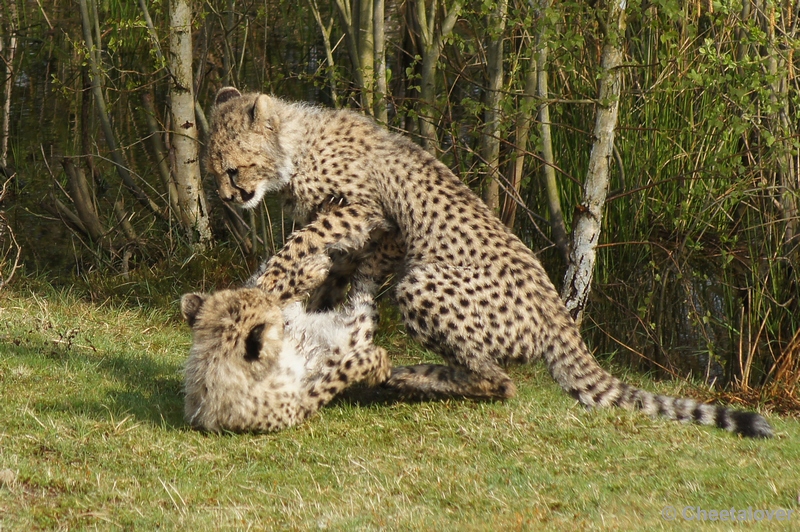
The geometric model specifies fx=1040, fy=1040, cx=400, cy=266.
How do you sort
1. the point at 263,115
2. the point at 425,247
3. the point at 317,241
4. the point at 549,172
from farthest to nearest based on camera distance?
the point at 549,172 → the point at 263,115 → the point at 317,241 → the point at 425,247

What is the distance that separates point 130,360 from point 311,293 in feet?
3.22

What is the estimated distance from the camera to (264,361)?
14.0 feet

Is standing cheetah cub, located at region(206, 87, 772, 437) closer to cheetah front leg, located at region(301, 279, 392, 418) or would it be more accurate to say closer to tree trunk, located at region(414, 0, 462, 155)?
cheetah front leg, located at region(301, 279, 392, 418)

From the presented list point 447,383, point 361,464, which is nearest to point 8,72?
point 447,383

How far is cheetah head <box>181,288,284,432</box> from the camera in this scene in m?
4.20

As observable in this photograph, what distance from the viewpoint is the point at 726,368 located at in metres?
6.38

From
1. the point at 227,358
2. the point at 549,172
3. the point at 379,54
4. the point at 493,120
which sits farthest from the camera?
the point at 379,54

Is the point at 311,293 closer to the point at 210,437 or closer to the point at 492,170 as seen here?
the point at 210,437

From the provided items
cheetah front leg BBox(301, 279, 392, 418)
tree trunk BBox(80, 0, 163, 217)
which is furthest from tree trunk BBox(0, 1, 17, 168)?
cheetah front leg BBox(301, 279, 392, 418)

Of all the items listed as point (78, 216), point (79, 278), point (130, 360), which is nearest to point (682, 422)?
point (130, 360)

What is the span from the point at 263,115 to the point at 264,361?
1.45 m

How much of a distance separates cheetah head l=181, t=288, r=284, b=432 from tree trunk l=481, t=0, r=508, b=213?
6.74 feet

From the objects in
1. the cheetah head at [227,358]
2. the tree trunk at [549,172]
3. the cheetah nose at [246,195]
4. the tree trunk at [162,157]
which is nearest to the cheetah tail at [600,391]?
the cheetah head at [227,358]

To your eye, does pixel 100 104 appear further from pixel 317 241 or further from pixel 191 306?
pixel 191 306
